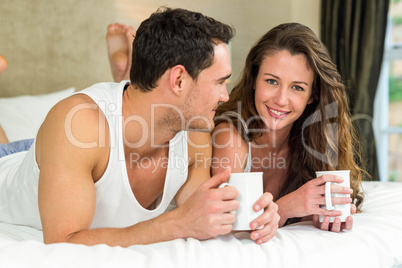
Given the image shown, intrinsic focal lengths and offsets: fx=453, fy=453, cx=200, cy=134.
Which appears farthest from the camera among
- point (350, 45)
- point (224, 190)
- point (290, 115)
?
point (350, 45)

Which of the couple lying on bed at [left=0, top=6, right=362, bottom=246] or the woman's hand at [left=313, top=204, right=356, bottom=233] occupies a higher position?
the couple lying on bed at [left=0, top=6, right=362, bottom=246]

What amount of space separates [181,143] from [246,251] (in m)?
0.62

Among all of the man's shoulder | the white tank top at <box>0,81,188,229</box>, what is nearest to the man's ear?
the white tank top at <box>0,81,188,229</box>

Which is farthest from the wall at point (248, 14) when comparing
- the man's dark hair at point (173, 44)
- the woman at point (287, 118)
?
the man's dark hair at point (173, 44)

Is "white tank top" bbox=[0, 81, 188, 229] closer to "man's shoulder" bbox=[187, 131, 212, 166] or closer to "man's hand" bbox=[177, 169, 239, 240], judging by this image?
"man's shoulder" bbox=[187, 131, 212, 166]

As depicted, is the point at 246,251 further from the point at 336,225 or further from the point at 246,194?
the point at 336,225

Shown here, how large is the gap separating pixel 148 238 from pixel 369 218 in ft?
2.48

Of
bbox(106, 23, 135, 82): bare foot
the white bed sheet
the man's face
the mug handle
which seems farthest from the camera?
bbox(106, 23, 135, 82): bare foot

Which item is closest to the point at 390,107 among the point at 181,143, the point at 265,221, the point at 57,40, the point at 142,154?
the point at 57,40

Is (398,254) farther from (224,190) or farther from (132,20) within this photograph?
(132,20)

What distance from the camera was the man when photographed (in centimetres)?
111

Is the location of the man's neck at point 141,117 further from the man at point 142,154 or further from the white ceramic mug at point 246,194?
the white ceramic mug at point 246,194

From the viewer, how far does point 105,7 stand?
324 cm

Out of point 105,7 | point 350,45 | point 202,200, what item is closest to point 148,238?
point 202,200
